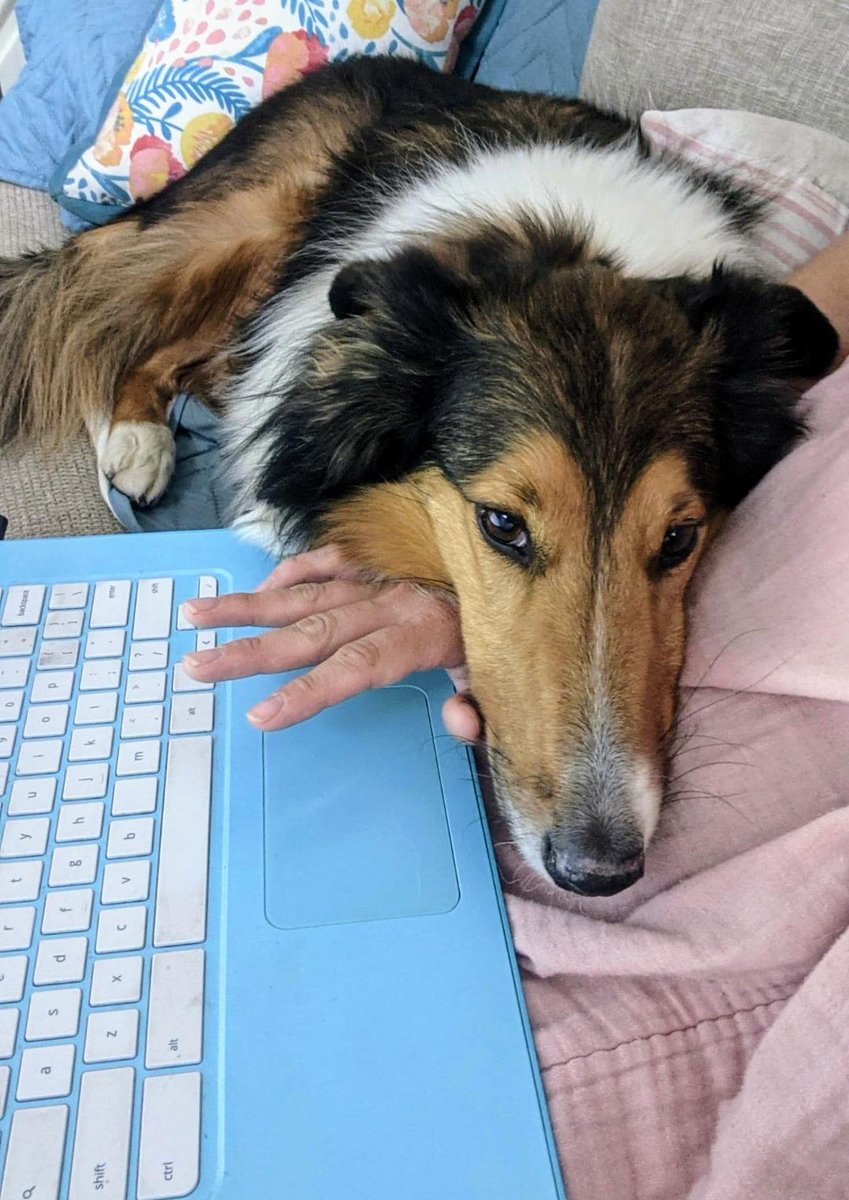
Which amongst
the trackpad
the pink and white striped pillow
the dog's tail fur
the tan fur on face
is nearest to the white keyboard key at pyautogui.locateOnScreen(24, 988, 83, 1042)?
the trackpad

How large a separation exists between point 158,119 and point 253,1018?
89.8 inches

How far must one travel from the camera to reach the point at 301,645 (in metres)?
1.27

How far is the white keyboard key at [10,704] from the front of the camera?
1222 millimetres

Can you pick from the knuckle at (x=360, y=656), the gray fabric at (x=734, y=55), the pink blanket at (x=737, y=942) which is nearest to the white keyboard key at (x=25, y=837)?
the knuckle at (x=360, y=656)

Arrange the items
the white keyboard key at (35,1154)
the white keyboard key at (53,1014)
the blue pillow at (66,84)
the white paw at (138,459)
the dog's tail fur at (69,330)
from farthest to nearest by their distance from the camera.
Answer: the blue pillow at (66,84), the dog's tail fur at (69,330), the white paw at (138,459), the white keyboard key at (53,1014), the white keyboard key at (35,1154)

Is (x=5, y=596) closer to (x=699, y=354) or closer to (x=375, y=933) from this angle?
(x=375, y=933)

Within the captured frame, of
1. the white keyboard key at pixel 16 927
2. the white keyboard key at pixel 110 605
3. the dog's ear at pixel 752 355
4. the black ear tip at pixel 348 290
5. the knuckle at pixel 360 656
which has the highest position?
the dog's ear at pixel 752 355

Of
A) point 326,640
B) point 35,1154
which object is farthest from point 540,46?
point 35,1154

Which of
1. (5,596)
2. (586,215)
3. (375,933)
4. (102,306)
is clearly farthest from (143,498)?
(375,933)

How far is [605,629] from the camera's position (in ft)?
4.11

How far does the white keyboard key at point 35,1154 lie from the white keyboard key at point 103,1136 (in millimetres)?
16

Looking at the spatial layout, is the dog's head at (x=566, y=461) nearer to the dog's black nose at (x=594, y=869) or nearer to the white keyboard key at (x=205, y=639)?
the dog's black nose at (x=594, y=869)

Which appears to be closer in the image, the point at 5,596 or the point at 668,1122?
the point at 668,1122

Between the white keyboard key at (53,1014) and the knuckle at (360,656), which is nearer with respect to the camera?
the white keyboard key at (53,1014)
